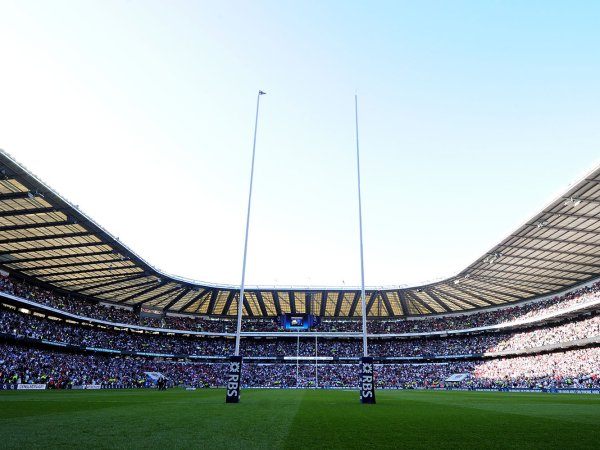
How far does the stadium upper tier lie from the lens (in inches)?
1310

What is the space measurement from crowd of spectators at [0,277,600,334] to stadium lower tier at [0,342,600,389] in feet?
19.0

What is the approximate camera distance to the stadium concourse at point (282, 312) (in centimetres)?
3969

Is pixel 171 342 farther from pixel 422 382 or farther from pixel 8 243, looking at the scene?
pixel 422 382

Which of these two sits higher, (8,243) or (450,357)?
(8,243)

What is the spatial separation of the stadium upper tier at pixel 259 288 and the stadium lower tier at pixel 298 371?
32.1ft

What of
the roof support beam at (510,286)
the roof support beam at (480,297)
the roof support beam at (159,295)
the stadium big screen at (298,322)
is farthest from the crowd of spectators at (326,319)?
the stadium big screen at (298,322)

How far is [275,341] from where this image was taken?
7975 cm

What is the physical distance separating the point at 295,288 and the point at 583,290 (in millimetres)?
40164

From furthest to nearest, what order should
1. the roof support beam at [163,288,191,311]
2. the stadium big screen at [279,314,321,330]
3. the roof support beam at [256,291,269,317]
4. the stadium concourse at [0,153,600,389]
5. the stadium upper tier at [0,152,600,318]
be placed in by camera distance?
the stadium big screen at [279,314,321,330] → the roof support beam at [256,291,269,317] → the roof support beam at [163,288,191,311] → the stadium concourse at [0,153,600,389] → the stadium upper tier at [0,152,600,318]

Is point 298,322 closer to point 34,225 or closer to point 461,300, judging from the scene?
point 461,300

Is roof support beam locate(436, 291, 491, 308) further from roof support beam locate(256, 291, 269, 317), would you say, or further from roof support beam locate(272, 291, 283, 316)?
roof support beam locate(256, 291, 269, 317)

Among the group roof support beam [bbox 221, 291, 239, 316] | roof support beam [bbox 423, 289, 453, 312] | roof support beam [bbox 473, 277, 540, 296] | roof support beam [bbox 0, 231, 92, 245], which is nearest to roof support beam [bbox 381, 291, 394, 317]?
roof support beam [bbox 423, 289, 453, 312]

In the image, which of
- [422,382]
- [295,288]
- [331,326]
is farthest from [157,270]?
[422,382]

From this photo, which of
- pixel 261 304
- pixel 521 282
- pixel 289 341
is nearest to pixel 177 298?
pixel 261 304
